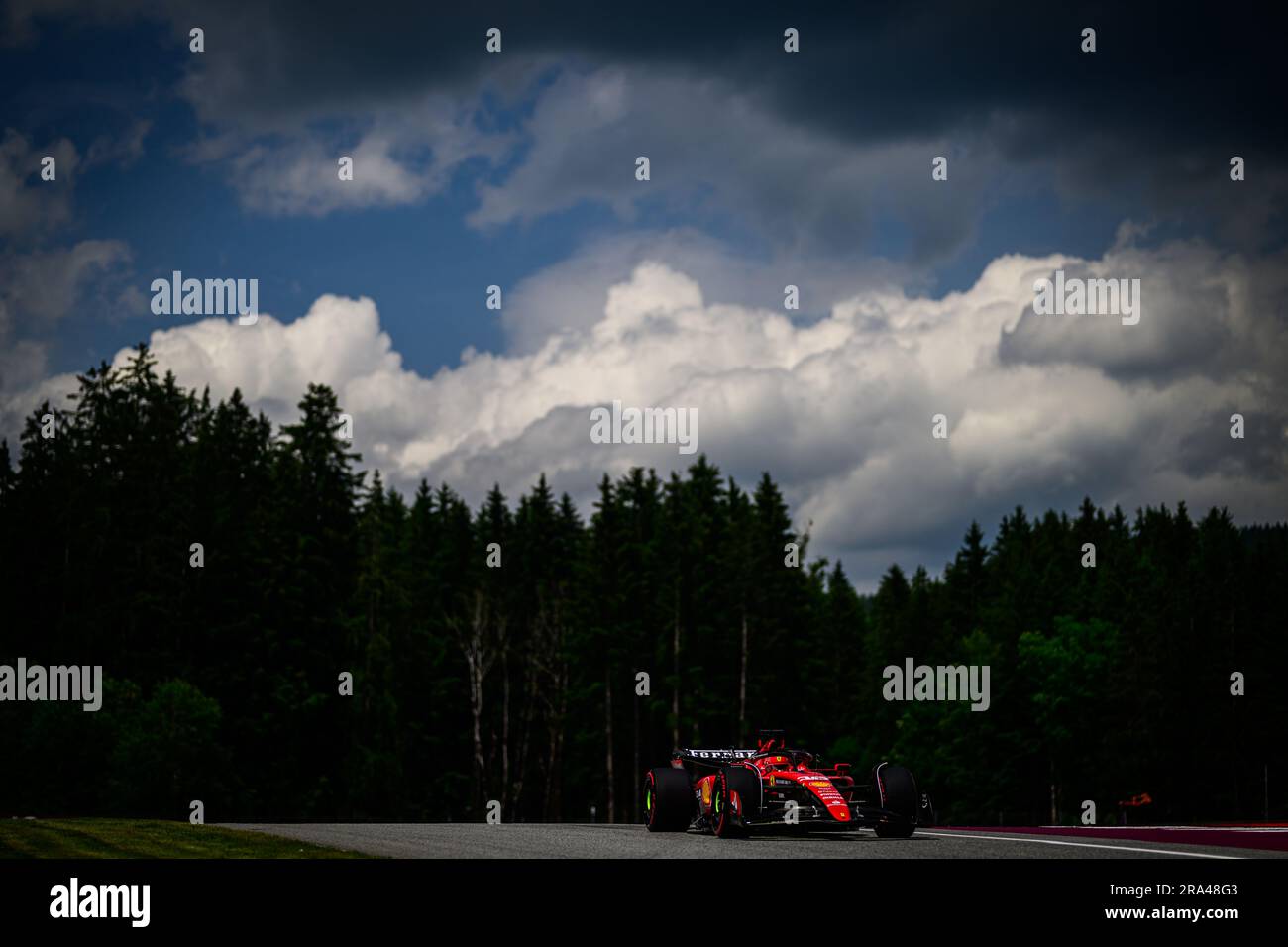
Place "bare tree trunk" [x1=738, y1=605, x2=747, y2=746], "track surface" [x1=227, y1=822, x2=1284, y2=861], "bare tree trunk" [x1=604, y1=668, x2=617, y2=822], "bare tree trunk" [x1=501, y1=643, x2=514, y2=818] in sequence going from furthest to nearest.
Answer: "bare tree trunk" [x1=501, y1=643, x2=514, y2=818], "bare tree trunk" [x1=604, y1=668, x2=617, y2=822], "bare tree trunk" [x1=738, y1=605, x2=747, y2=746], "track surface" [x1=227, y1=822, x2=1284, y2=861]

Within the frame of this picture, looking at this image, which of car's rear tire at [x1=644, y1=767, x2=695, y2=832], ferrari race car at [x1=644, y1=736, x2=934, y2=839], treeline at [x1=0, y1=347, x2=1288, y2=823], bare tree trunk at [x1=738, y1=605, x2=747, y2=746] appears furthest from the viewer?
bare tree trunk at [x1=738, y1=605, x2=747, y2=746]

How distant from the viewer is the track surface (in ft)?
61.1

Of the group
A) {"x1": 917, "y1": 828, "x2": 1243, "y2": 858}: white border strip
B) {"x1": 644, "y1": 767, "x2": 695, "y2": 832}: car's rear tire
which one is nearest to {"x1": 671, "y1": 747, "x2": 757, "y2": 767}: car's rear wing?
{"x1": 644, "y1": 767, "x2": 695, "y2": 832}: car's rear tire

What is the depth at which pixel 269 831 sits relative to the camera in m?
24.8

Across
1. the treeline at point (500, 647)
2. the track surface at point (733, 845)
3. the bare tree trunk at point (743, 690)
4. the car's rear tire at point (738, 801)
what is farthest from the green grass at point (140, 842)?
the bare tree trunk at point (743, 690)

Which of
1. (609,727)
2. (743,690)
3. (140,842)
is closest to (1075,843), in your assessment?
(140,842)

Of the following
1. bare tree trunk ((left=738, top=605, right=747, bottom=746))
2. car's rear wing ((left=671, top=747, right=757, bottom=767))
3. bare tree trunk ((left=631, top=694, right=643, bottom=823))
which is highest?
car's rear wing ((left=671, top=747, right=757, bottom=767))

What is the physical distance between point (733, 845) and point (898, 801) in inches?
121

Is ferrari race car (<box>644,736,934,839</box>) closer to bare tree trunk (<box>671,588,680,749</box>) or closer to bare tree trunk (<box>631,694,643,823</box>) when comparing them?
bare tree trunk (<box>671,588,680,749</box>)

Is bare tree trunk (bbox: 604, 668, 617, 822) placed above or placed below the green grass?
below

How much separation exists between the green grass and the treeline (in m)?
34.1

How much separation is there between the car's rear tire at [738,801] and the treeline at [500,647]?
4098 centimetres

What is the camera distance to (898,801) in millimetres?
22156

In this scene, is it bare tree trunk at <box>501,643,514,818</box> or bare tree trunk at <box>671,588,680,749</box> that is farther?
bare tree trunk at <box>501,643,514,818</box>
